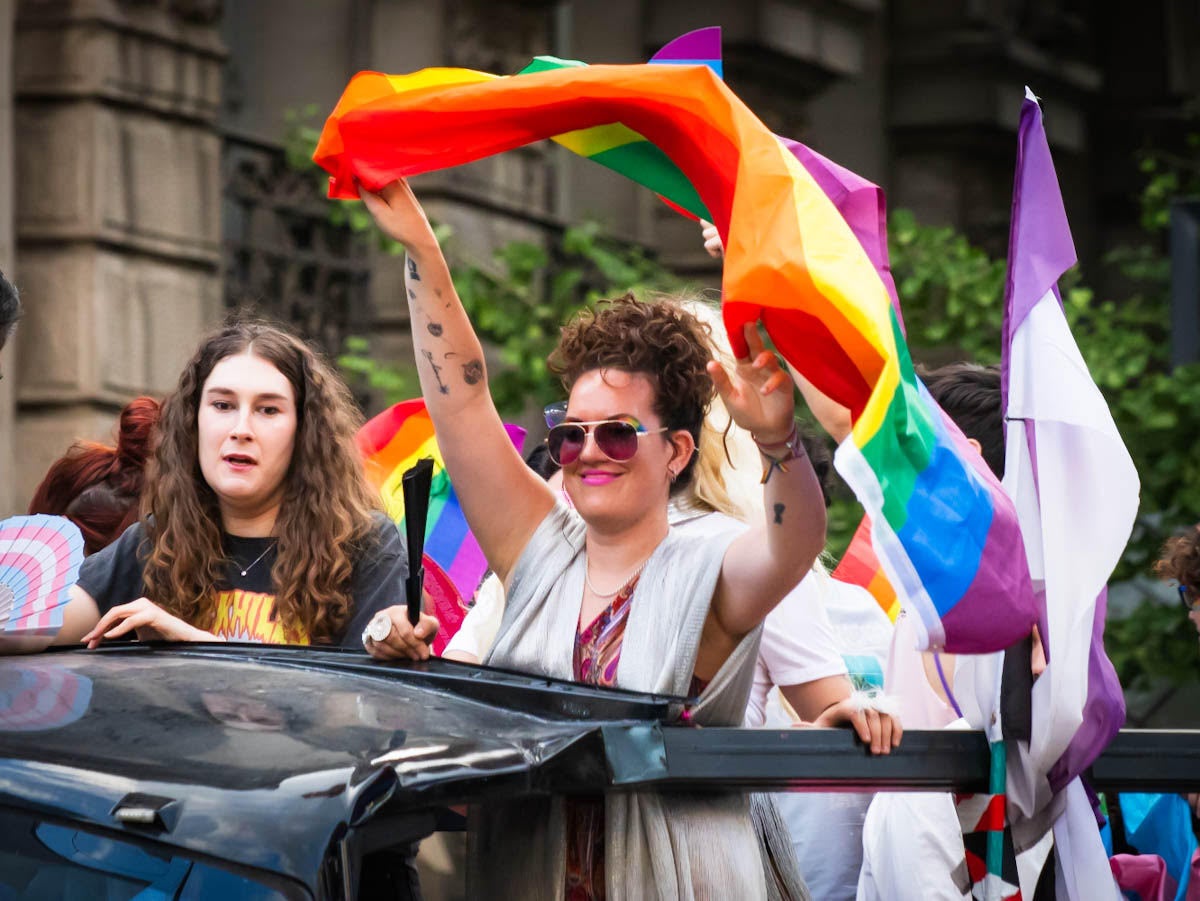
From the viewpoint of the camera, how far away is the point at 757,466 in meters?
4.36

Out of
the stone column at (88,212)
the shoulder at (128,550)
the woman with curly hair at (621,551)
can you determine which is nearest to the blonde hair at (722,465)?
the woman with curly hair at (621,551)

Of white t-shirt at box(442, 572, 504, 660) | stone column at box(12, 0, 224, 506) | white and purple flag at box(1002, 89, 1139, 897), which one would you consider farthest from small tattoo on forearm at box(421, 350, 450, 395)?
stone column at box(12, 0, 224, 506)

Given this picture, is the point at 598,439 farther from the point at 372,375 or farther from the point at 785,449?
the point at 372,375

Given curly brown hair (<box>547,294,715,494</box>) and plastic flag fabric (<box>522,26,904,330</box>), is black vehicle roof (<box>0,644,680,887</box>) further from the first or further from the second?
plastic flag fabric (<box>522,26,904,330</box>)

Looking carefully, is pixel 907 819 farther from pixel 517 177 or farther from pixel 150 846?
pixel 517 177

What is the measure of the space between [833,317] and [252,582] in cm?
162

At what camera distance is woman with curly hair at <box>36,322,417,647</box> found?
398cm

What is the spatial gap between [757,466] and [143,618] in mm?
1436

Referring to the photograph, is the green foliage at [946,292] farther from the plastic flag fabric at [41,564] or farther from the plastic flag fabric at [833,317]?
the plastic flag fabric at [41,564]

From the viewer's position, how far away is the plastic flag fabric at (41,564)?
10.7ft

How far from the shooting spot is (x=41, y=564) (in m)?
3.31

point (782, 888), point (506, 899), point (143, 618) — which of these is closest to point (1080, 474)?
point (782, 888)

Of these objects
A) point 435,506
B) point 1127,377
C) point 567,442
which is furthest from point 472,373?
point 1127,377

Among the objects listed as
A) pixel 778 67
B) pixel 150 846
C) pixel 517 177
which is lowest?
pixel 150 846
